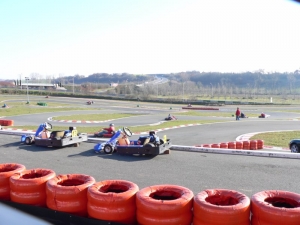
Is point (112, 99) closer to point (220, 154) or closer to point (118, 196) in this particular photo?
point (220, 154)

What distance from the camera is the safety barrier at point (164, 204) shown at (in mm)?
3594

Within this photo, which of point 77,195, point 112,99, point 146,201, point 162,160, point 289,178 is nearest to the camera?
point 146,201

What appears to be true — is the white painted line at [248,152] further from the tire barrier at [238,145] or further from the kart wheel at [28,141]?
the kart wheel at [28,141]

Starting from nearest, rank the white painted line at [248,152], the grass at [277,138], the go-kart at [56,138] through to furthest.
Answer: the white painted line at [248,152], the go-kart at [56,138], the grass at [277,138]

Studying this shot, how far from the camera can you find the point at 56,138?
33.0 feet

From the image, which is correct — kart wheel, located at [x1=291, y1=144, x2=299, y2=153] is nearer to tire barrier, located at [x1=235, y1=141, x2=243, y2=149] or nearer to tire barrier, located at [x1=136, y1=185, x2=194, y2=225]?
tire barrier, located at [x1=235, y1=141, x2=243, y2=149]

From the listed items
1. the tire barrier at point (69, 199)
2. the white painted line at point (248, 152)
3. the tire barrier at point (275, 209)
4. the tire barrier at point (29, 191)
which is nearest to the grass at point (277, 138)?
the white painted line at point (248, 152)

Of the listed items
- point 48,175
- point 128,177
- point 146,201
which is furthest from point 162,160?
point 146,201

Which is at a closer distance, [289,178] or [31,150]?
[289,178]

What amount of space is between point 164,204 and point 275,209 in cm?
136

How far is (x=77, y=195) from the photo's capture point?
4441 mm

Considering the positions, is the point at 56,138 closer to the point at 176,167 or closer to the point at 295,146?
the point at 176,167

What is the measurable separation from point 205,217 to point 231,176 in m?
3.17

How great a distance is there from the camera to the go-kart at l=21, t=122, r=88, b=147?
1000 cm
